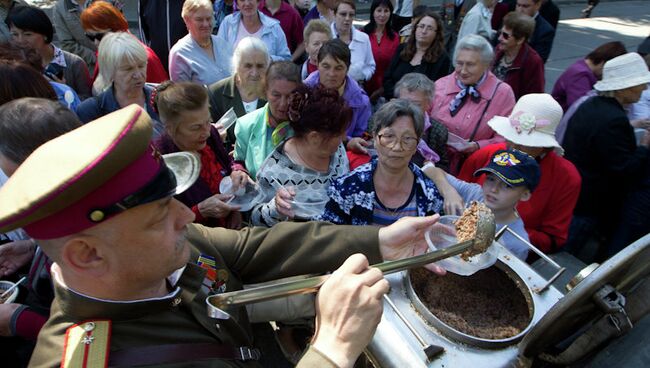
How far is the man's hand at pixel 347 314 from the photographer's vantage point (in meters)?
1.12

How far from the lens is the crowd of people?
3.66 feet

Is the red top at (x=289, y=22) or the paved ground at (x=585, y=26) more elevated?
the red top at (x=289, y=22)

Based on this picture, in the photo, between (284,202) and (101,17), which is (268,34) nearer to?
(101,17)

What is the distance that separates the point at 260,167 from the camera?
2.75 metres

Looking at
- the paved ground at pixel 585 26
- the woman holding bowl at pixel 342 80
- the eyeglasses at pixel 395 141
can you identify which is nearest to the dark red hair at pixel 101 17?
the woman holding bowl at pixel 342 80

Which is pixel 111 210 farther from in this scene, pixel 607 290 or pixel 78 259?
pixel 607 290

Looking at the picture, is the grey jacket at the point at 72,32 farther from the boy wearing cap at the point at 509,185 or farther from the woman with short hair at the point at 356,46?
the boy wearing cap at the point at 509,185

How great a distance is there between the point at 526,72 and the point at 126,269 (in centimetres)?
429

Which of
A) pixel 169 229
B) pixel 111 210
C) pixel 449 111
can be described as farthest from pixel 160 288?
pixel 449 111

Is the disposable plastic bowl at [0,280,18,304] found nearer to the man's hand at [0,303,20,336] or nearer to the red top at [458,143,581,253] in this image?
the man's hand at [0,303,20,336]

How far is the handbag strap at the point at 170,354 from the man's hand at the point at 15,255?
3.90 ft

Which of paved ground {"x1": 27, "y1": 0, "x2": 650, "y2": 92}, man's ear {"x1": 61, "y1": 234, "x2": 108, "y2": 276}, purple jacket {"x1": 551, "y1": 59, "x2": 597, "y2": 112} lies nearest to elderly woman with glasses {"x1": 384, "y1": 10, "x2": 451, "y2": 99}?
purple jacket {"x1": 551, "y1": 59, "x2": 597, "y2": 112}

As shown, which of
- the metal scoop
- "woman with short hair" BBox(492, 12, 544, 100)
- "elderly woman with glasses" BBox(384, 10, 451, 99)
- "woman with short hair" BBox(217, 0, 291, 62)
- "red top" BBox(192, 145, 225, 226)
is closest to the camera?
the metal scoop

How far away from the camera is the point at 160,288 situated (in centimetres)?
135
